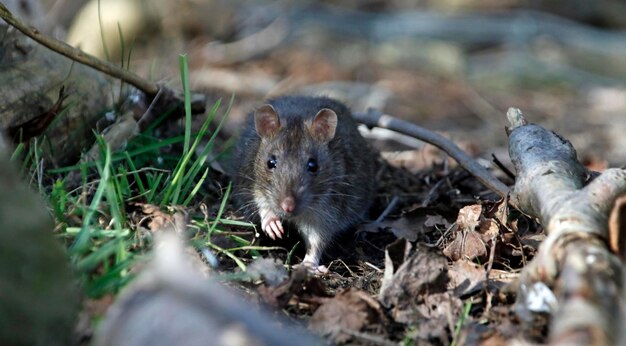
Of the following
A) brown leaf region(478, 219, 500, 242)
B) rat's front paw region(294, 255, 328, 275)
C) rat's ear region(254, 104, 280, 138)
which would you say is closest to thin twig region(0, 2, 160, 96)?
rat's ear region(254, 104, 280, 138)

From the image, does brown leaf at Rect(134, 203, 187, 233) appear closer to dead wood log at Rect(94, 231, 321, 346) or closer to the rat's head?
the rat's head

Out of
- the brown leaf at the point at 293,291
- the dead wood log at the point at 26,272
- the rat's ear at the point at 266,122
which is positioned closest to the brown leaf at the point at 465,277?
the brown leaf at the point at 293,291

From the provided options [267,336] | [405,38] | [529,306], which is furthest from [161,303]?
[405,38]

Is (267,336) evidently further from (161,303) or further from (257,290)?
(257,290)

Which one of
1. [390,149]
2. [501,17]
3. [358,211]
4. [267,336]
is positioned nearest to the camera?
[267,336]

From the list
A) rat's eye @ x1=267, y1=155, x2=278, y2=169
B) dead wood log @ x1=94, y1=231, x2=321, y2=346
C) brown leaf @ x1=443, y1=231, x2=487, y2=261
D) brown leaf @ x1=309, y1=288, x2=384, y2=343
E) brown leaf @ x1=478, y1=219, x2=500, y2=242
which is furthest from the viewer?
rat's eye @ x1=267, y1=155, x2=278, y2=169

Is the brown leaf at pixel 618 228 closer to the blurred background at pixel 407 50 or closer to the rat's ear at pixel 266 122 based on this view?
the rat's ear at pixel 266 122
